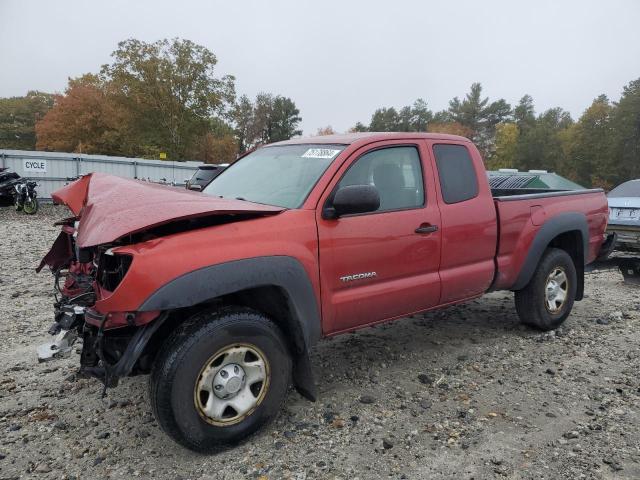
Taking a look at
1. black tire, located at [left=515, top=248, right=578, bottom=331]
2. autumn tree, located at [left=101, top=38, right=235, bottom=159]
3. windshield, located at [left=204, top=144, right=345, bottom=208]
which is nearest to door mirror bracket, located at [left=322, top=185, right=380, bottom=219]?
windshield, located at [left=204, top=144, right=345, bottom=208]

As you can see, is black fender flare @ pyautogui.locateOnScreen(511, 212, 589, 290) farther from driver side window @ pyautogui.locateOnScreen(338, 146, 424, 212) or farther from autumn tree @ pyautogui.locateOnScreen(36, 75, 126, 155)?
autumn tree @ pyautogui.locateOnScreen(36, 75, 126, 155)

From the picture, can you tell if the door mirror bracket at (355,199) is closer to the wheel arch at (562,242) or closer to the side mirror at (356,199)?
the side mirror at (356,199)

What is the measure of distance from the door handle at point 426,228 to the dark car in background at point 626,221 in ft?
16.1

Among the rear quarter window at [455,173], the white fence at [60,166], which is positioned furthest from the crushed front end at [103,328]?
the white fence at [60,166]

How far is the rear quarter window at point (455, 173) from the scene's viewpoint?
155 inches

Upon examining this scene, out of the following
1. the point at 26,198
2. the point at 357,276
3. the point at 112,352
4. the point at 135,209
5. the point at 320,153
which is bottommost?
the point at 112,352

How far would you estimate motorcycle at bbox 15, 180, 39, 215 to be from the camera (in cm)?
1425

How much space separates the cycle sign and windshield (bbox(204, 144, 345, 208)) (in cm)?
1515

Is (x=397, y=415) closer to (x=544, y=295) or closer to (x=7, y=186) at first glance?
(x=544, y=295)

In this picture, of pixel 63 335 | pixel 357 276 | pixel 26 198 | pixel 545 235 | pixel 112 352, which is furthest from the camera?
pixel 26 198

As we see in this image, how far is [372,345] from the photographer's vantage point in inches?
180

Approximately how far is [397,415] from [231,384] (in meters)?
1.22

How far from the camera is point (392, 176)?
369cm

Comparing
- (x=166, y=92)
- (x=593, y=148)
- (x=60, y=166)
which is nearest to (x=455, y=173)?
(x=60, y=166)
